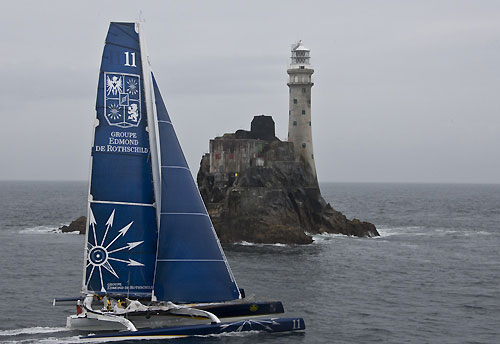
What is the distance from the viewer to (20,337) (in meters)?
29.8

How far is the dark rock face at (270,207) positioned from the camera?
66.9 metres

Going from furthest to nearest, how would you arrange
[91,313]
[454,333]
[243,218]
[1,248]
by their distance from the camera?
1. [243,218]
2. [1,248]
3. [454,333]
4. [91,313]

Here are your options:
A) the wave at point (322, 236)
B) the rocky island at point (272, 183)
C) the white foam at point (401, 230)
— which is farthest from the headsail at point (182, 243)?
the white foam at point (401, 230)

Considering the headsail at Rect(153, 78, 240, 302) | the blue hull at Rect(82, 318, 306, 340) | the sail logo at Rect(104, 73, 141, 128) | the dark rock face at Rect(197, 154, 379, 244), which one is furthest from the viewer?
the dark rock face at Rect(197, 154, 379, 244)

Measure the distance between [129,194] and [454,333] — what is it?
14607 mm

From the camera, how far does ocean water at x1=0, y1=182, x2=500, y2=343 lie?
32.5m

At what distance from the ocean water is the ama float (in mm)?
1476

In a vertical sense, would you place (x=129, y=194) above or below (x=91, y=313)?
above

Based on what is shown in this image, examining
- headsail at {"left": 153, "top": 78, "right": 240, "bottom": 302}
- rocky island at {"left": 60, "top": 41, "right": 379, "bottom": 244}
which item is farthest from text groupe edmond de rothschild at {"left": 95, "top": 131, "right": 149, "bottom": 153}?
rocky island at {"left": 60, "top": 41, "right": 379, "bottom": 244}

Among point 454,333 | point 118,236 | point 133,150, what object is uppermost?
point 133,150

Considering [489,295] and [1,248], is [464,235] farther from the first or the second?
[1,248]

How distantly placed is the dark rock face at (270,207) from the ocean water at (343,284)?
1997 mm

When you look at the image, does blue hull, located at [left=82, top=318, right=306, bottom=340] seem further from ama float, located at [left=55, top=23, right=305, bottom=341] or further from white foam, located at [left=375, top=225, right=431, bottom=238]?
white foam, located at [left=375, top=225, right=431, bottom=238]

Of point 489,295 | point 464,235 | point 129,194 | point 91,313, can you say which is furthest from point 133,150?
point 464,235
